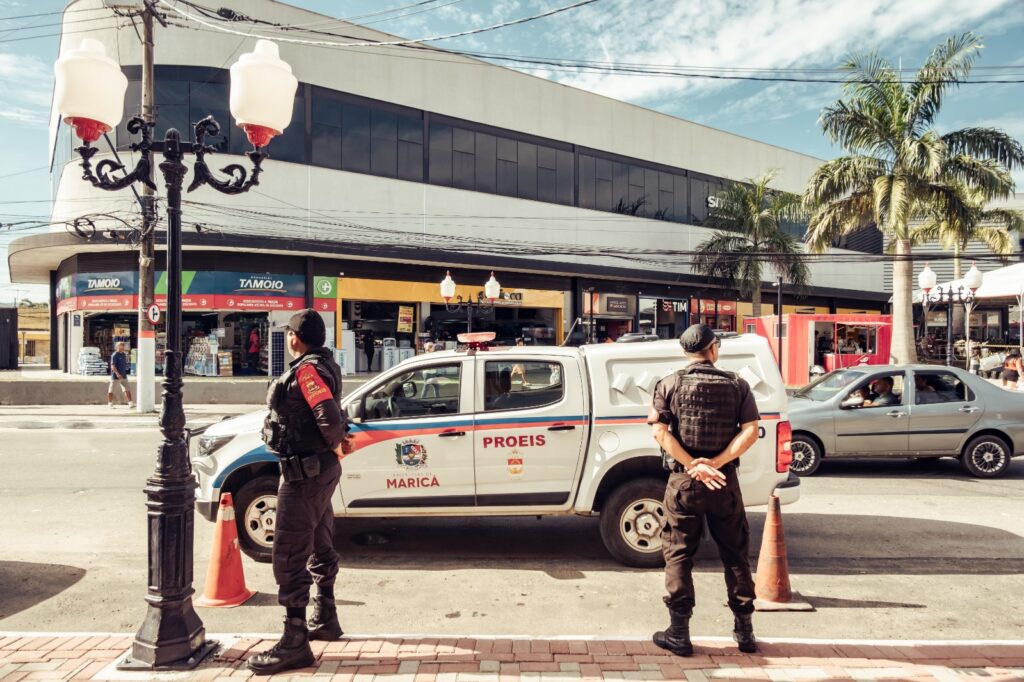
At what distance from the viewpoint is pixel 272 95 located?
4.27 meters

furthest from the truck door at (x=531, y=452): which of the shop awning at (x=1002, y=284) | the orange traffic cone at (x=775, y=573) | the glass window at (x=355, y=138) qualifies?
the shop awning at (x=1002, y=284)

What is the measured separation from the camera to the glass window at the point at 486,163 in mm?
26188

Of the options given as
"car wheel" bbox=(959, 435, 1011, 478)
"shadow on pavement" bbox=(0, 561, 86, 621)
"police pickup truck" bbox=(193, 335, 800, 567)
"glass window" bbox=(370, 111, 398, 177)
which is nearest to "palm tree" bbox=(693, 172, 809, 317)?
"glass window" bbox=(370, 111, 398, 177)

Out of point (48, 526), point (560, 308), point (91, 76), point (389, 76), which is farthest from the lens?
point (560, 308)

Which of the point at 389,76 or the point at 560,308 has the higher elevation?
the point at 389,76

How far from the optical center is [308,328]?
3826mm

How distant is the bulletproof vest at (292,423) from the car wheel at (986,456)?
879 cm

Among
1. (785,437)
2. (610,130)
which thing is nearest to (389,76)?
(610,130)

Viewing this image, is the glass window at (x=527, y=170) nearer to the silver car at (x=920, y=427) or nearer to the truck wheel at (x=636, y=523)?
the silver car at (x=920, y=427)

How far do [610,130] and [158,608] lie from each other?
29.2 meters

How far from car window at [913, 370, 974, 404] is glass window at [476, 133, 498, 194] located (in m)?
19.5

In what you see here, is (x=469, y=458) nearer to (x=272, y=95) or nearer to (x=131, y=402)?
(x=272, y=95)

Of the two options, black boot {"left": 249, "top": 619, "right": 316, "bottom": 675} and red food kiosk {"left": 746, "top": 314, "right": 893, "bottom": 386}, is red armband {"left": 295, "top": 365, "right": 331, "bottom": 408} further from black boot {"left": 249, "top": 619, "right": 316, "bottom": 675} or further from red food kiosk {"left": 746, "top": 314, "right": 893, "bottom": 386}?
red food kiosk {"left": 746, "top": 314, "right": 893, "bottom": 386}

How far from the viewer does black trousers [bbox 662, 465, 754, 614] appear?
146 inches
